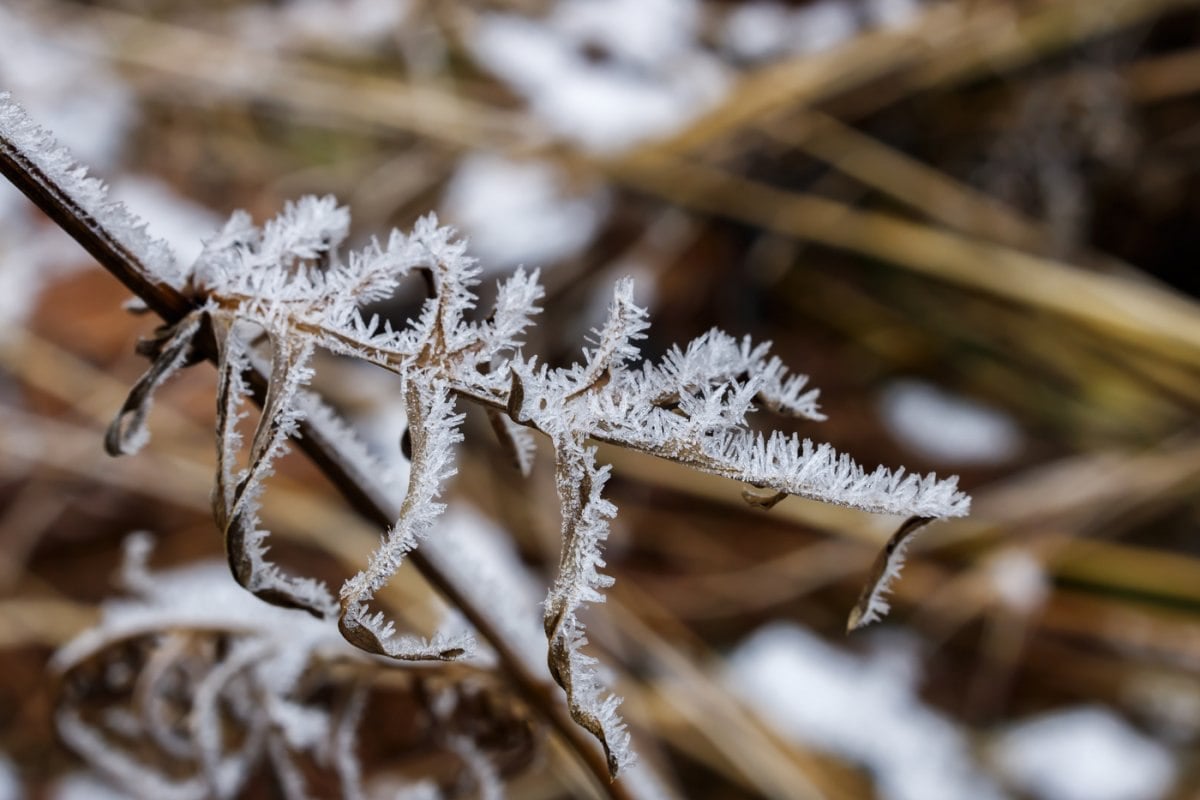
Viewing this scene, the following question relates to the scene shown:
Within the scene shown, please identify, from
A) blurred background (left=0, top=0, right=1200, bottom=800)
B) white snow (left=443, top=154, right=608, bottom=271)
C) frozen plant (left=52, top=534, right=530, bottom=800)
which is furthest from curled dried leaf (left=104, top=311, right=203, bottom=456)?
white snow (left=443, top=154, right=608, bottom=271)

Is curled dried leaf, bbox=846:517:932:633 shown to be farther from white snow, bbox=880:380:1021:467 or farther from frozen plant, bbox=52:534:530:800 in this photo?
white snow, bbox=880:380:1021:467

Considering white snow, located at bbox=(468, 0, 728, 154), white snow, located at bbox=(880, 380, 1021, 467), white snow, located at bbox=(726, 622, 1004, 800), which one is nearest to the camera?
white snow, located at bbox=(726, 622, 1004, 800)

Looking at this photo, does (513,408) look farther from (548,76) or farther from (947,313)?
(548,76)

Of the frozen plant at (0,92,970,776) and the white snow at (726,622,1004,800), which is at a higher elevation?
the white snow at (726,622,1004,800)

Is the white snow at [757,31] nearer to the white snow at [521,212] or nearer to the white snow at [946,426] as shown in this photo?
the white snow at [521,212]

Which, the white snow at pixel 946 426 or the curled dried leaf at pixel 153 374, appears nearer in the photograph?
the curled dried leaf at pixel 153 374

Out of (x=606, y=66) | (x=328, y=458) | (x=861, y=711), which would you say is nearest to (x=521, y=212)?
(x=606, y=66)

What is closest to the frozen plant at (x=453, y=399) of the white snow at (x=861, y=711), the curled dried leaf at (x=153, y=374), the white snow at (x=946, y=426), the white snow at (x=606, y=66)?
the curled dried leaf at (x=153, y=374)

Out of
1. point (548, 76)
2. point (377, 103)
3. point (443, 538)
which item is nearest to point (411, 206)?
point (377, 103)
